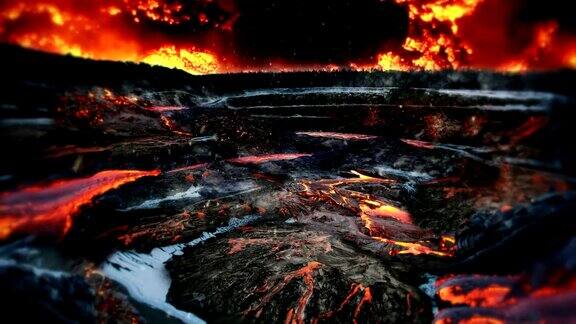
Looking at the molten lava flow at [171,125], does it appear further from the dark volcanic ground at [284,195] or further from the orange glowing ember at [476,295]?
the orange glowing ember at [476,295]

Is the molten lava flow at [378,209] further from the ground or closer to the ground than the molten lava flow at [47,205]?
closer to the ground

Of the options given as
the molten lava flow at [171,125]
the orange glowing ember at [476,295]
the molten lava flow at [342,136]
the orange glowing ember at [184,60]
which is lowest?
the orange glowing ember at [476,295]

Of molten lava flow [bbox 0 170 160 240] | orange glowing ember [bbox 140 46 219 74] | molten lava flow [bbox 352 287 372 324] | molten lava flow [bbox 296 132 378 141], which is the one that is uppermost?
orange glowing ember [bbox 140 46 219 74]

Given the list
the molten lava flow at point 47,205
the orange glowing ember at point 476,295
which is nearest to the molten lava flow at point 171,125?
the molten lava flow at point 47,205

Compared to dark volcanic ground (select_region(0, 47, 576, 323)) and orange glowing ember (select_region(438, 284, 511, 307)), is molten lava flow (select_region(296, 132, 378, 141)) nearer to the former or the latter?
dark volcanic ground (select_region(0, 47, 576, 323))

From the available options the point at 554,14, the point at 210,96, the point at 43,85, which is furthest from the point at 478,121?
the point at 43,85

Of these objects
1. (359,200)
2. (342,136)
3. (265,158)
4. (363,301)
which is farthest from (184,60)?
(363,301)

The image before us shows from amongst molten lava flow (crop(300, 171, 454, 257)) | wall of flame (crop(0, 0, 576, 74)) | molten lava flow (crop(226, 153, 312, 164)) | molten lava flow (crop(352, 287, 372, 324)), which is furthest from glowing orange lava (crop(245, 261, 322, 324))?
wall of flame (crop(0, 0, 576, 74))
